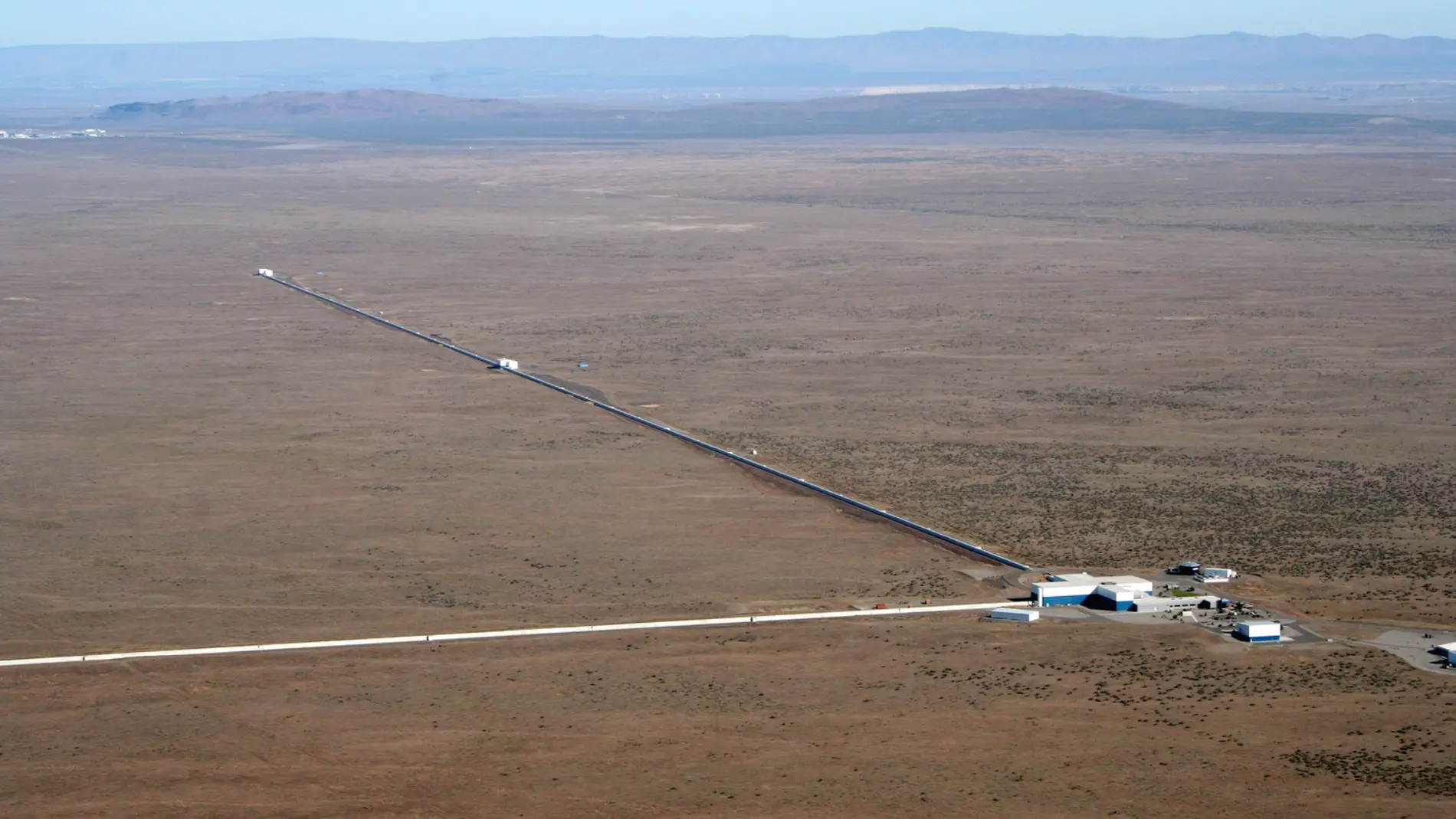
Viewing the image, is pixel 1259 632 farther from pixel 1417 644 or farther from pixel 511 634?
pixel 511 634

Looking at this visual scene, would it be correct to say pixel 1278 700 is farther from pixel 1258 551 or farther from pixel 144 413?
pixel 144 413

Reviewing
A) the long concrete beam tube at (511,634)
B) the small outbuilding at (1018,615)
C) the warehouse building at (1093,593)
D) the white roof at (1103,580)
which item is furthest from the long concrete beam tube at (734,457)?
the long concrete beam tube at (511,634)

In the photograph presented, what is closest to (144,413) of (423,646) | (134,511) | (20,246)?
(134,511)

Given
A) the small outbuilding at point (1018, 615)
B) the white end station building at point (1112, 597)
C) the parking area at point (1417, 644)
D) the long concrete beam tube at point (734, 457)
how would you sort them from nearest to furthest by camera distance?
the parking area at point (1417, 644) < the small outbuilding at point (1018, 615) < the white end station building at point (1112, 597) < the long concrete beam tube at point (734, 457)

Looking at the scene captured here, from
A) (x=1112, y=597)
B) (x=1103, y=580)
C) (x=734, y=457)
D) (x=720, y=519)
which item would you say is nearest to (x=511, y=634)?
(x=720, y=519)

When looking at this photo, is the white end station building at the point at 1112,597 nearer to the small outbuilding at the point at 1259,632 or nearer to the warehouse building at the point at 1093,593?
the warehouse building at the point at 1093,593

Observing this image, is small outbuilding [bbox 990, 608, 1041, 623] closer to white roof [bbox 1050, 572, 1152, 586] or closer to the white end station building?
the white end station building

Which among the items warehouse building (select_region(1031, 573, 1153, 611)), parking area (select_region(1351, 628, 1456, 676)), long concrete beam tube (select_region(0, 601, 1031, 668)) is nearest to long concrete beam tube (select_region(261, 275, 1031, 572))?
warehouse building (select_region(1031, 573, 1153, 611))
